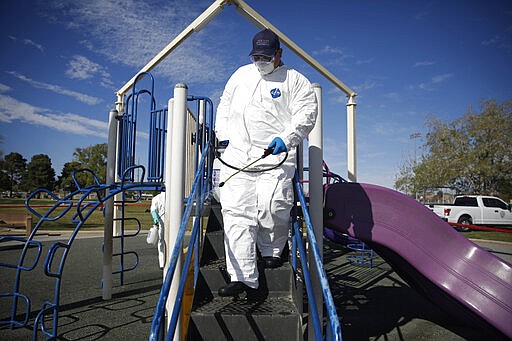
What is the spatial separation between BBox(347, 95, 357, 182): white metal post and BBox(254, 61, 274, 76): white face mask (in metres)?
5.40

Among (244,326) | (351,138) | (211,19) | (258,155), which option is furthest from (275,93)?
(351,138)

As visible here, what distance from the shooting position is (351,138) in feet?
26.4

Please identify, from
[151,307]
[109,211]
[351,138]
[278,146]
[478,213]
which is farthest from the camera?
[478,213]

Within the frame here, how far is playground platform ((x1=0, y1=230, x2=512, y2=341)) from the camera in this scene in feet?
13.0

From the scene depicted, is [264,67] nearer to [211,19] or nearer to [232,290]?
[232,290]

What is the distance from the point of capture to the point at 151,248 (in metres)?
10.9

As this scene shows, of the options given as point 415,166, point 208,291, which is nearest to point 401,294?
point 208,291

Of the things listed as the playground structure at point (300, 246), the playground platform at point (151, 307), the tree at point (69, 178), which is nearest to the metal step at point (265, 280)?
the playground structure at point (300, 246)

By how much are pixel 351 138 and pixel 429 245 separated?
4.75 meters

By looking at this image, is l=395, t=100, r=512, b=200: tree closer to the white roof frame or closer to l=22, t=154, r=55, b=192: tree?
the white roof frame

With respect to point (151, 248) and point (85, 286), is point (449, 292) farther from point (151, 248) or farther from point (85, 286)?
point (151, 248)

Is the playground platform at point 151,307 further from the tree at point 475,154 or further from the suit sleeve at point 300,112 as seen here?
the tree at point 475,154

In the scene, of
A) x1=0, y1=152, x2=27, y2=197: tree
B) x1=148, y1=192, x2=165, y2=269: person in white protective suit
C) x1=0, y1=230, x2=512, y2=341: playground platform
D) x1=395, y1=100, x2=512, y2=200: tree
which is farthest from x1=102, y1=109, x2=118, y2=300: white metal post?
x1=0, y1=152, x2=27, y2=197: tree

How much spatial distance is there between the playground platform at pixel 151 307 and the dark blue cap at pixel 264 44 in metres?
3.22
